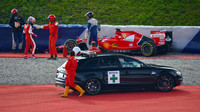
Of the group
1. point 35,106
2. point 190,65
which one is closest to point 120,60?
point 35,106

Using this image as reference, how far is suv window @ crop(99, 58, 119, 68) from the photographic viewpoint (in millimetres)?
10914

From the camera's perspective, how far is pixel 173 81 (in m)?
11.2

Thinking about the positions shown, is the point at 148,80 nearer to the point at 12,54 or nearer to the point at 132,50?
the point at 132,50

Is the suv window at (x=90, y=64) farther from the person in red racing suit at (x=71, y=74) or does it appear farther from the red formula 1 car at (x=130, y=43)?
the red formula 1 car at (x=130, y=43)

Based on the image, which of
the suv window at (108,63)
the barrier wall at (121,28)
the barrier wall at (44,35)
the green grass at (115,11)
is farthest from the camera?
the green grass at (115,11)

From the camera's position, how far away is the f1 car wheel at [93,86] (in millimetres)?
10586

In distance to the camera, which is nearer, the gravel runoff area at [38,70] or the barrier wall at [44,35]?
the gravel runoff area at [38,70]

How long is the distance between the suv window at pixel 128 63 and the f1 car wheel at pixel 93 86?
3.10ft

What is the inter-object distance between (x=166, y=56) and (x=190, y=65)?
282cm

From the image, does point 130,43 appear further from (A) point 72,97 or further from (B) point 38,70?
(A) point 72,97

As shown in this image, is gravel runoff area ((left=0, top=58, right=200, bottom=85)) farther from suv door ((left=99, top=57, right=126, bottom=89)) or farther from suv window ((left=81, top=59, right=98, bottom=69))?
suv door ((left=99, top=57, right=126, bottom=89))

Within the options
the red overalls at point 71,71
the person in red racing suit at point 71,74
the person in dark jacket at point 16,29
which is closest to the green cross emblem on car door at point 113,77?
the person in red racing suit at point 71,74

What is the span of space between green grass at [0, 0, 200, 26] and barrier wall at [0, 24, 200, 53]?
4.48 metres

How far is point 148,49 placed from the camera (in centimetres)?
1895
